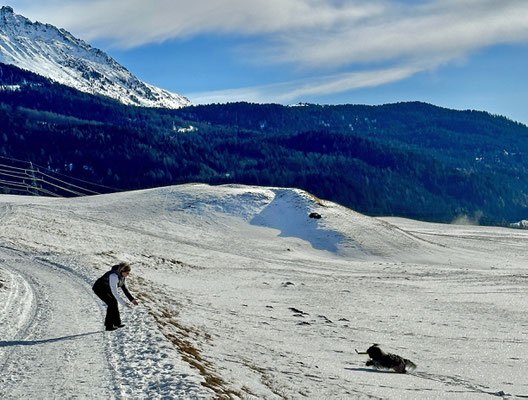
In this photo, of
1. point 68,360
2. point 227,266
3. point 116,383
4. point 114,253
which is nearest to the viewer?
point 116,383

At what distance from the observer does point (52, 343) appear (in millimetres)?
13484

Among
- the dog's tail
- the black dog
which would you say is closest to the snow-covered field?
the dog's tail

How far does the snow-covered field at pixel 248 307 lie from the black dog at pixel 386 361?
1.10ft

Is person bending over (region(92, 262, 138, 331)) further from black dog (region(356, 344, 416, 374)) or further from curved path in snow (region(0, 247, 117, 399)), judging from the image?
black dog (region(356, 344, 416, 374))

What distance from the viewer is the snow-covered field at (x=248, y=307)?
12164 millimetres

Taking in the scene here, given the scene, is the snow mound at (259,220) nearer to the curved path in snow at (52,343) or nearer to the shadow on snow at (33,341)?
the curved path in snow at (52,343)

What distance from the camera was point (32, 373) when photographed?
11.0m

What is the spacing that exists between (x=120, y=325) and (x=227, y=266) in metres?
25.3

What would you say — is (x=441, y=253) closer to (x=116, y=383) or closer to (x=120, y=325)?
(x=120, y=325)

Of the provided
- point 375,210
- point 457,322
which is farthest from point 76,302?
point 375,210

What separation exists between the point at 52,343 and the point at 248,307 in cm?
1283

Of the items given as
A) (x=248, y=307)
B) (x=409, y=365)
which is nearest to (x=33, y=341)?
(x=409, y=365)

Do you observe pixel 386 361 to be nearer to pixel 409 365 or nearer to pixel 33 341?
pixel 409 365

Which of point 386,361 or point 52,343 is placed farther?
point 386,361
